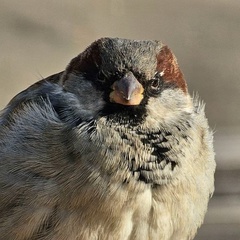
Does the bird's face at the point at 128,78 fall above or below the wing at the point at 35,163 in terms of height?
above

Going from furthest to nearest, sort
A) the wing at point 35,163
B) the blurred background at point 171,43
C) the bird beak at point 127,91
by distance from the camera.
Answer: the blurred background at point 171,43 < the wing at point 35,163 < the bird beak at point 127,91

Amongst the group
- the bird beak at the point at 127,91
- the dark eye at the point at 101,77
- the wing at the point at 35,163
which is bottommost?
the wing at the point at 35,163

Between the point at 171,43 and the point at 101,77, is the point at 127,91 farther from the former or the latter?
the point at 171,43

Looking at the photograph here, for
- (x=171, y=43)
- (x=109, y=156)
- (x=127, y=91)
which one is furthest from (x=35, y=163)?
(x=171, y=43)

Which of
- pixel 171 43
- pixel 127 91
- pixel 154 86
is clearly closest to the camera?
pixel 127 91

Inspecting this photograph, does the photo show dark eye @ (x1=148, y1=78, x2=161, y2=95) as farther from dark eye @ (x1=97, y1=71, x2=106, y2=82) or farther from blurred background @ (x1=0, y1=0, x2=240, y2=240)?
blurred background @ (x1=0, y1=0, x2=240, y2=240)

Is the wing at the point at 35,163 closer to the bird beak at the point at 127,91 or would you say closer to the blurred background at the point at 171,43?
the bird beak at the point at 127,91

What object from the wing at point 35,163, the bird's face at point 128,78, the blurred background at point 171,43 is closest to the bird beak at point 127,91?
the bird's face at point 128,78
